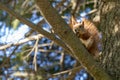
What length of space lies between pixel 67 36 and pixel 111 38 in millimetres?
566

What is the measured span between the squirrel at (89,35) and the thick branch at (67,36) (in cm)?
76

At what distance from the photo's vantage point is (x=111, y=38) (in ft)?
7.25

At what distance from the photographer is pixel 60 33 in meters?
1.71

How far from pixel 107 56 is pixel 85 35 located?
526 mm

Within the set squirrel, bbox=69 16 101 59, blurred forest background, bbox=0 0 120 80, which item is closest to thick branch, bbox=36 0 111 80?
blurred forest background, bbox=0 0 120 80

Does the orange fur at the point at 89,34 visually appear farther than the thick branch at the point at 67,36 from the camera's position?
Yes

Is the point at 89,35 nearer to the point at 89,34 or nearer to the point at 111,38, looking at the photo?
the point at 89,34

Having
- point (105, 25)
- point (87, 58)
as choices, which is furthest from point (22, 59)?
point (87, 58)

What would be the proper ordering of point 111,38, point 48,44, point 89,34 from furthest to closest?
point 48,44 < point 89,34 < point 111,38

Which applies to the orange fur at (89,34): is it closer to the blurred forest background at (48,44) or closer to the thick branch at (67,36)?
the blurred forest background at (48,44)

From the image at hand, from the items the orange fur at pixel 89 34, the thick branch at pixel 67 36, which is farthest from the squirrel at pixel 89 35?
the thick branch at pixel 67 36

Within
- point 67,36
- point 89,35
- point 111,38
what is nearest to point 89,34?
point 89,35

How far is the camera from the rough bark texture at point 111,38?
6.89 ft

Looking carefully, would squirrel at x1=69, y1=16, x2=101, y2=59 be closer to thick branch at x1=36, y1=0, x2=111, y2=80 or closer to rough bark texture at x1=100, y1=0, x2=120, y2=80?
rough bark texture at x1=100, y1=0, x2=120, y2=80
